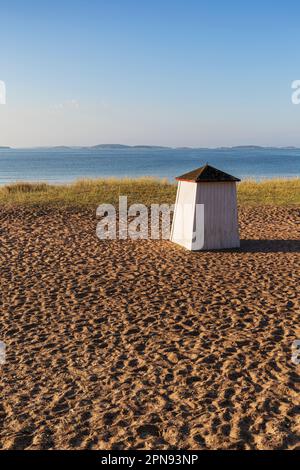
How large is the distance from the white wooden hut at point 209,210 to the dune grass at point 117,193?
7.43 meters

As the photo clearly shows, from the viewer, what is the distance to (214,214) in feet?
38.3

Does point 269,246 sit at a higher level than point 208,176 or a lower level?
lower

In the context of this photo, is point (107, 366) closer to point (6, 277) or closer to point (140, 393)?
point (140, 393)

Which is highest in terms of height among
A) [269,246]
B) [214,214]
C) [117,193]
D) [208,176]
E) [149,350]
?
[208,176]

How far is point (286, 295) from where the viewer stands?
27.2 ft

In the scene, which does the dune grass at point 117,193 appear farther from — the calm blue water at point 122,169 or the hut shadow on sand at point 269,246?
the calm blue water at point 122,169

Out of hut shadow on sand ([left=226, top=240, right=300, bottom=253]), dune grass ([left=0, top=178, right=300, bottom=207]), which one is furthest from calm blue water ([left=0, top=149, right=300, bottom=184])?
hut shadow on sand ([left=226, top=240, right=300, bottom=253])

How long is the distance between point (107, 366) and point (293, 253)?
703cm

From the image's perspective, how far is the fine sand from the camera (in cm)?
450

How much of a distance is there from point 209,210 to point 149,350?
6008 millimetres

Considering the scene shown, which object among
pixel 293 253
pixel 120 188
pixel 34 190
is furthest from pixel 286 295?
pixel 34 190

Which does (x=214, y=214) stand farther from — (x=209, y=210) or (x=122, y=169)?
(x=122, y=169)

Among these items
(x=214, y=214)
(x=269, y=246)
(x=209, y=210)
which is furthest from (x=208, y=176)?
Answer: (x=269, y=246)

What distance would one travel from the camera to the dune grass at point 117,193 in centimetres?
1934
